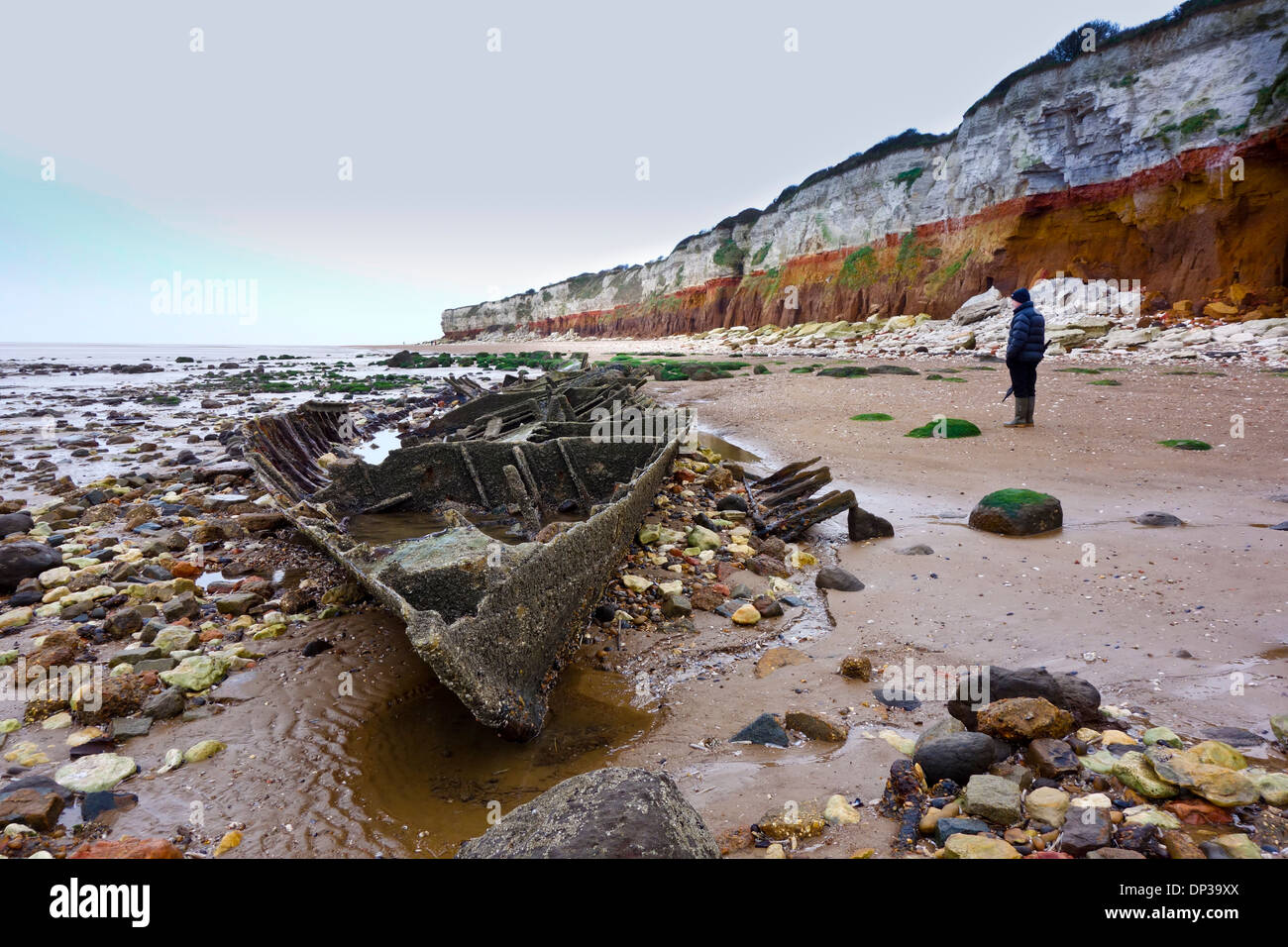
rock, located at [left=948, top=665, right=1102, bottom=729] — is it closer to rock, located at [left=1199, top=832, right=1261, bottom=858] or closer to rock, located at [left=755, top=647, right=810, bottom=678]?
rock, located at [left=1199, top=832, right=1261, bottom=858]

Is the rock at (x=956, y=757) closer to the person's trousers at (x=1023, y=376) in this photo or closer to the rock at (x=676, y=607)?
the rock at (x=676, y=607)

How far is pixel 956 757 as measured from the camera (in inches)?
113

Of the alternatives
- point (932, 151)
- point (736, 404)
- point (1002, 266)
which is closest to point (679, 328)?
point (932, 151)

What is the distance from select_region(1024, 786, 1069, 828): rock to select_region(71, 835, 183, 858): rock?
3.58 metres

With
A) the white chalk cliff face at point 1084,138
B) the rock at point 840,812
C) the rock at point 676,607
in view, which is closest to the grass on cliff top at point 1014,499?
the rock at point 676,607

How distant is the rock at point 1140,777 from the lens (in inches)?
99.4

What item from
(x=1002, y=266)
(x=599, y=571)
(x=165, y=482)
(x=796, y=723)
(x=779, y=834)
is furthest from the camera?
(x=1002, y=266)

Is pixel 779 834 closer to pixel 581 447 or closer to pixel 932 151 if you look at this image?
pixel 581 447

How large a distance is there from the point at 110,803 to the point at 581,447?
602cm

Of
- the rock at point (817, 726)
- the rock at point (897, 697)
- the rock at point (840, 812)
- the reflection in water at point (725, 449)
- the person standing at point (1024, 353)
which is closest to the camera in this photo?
the rock at point (840, 812)

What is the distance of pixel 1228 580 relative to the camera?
5.11 metres

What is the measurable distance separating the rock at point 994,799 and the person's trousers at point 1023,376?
456 inches

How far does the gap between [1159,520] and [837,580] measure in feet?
13.2

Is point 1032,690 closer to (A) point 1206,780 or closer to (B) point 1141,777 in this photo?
(B) point 1141,777
